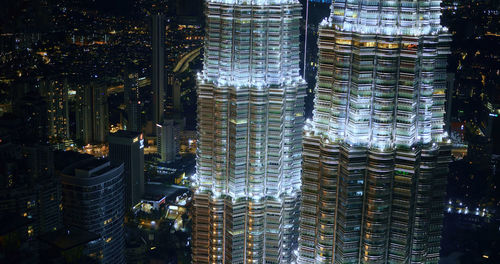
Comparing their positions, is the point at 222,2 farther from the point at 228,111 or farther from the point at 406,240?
the point at 406,240

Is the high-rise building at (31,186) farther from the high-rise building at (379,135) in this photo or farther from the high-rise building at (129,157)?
the high-rise building at (379,135)

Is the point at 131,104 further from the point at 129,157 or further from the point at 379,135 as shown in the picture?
the point at 379,135

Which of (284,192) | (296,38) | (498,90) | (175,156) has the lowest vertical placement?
(175,156)

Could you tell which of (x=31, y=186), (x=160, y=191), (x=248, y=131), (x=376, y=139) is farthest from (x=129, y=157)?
(x=376, y=139)

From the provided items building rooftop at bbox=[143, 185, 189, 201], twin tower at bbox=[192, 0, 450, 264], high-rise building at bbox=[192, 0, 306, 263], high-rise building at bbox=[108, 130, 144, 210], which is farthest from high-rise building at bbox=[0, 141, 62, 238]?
twin tower at bbox=[192, 0, 450, 264]

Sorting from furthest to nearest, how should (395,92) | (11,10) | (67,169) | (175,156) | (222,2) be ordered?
(175,156), (67,169), (11,10), (222,2), (395,92)

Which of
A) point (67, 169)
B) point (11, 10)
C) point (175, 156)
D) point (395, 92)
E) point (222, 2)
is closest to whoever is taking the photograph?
point (395, 92)

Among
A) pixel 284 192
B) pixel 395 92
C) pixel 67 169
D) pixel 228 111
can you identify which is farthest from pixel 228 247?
pixel 67 169
